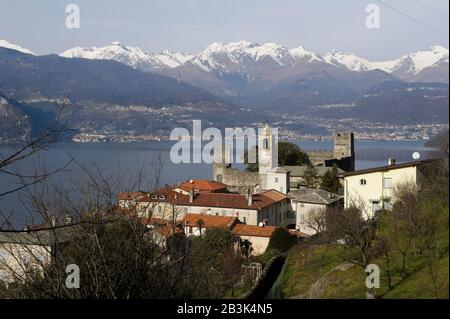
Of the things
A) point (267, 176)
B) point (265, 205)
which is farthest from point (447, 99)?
point (267, 176)

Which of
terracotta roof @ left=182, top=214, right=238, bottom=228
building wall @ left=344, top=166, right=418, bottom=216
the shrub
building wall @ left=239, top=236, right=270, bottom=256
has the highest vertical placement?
building wall @ left=344, top=166, right=418, bottom=216

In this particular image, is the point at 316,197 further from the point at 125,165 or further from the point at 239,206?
the point at 125,165

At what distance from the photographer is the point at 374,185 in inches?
354

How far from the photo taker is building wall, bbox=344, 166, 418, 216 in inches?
278

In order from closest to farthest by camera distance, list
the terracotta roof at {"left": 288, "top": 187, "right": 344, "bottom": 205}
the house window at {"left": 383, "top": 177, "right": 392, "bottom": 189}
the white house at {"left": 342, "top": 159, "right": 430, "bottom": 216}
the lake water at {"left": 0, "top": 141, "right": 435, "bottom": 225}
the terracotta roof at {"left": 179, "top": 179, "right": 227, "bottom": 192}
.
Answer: the white house at {"left": 342, "top": 159, "right": 430, "bottom": 216} → the lake water at {"left": 0, "top": 141, "right": 435, "bottom": 225} → the house window at {"left": 383, "top": 177, "right": 392, "bottom": 189} → the terracotta roof at {"left": 288, "top": 187, "right": 344, "bottom": 205} → the terracotta roof at {"left": 179, "top": 179, "right": 227, "bottom": 192}

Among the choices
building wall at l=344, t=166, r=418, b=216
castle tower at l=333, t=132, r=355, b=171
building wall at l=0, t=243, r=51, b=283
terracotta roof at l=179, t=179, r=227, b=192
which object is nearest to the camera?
building wall at l=0, t=243, r=51, b=283

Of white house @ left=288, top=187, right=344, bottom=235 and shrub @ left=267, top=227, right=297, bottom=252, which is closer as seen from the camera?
shrub @ left=267, top=227, right=297, bottom=252

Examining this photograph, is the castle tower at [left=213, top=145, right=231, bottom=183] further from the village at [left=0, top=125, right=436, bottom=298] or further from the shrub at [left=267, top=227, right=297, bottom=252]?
the shrub at [left=267, top=227, right=297, bottom=252]

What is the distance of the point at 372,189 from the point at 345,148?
37387 mm

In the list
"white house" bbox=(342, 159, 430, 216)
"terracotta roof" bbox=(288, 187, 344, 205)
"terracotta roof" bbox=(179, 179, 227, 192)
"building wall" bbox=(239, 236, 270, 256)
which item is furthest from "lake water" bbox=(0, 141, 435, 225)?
"building wall" bbox=(239, 236, 270, 256)

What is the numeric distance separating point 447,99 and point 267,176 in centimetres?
3186
